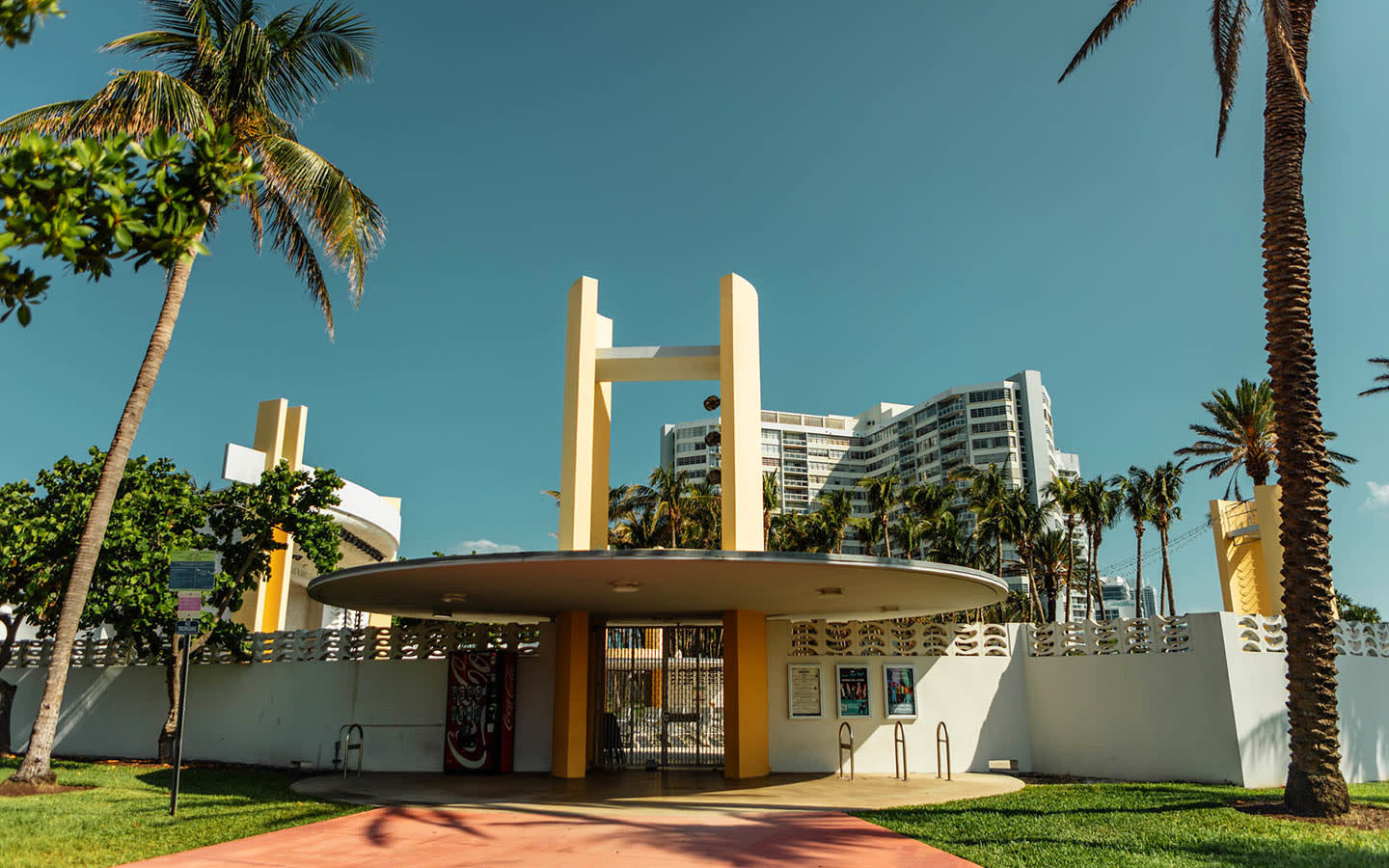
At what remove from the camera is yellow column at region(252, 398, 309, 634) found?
2361cm

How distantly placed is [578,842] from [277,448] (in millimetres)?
17565

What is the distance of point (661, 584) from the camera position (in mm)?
12422

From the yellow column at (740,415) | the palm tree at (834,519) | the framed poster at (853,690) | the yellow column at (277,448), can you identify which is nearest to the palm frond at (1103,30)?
the yellow column at (740,415)

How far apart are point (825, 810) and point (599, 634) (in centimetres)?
682

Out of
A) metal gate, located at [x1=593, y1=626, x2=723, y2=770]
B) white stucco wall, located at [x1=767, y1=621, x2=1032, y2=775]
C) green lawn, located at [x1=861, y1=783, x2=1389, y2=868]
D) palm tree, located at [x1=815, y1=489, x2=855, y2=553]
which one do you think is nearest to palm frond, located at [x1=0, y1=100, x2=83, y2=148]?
metal gate, located at [x1=593, y1=626, x2=723, y2=770]

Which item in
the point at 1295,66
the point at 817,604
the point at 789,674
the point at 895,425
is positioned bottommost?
the point at 789,674

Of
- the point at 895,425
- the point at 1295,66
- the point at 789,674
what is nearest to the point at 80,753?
the point at 789,674

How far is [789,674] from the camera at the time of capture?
16531 millimetres

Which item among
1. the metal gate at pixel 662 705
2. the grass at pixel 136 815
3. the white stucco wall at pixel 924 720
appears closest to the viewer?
the grass at pixel 136 815

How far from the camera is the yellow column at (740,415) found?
604 inches

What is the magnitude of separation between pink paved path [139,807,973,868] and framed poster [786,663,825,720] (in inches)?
194

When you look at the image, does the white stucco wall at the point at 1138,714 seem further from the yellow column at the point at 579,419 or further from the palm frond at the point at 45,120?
the palm frond at the point at 45,120

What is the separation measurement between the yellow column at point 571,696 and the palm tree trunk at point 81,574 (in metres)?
7.16

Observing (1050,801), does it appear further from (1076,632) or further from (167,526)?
(167,526)
